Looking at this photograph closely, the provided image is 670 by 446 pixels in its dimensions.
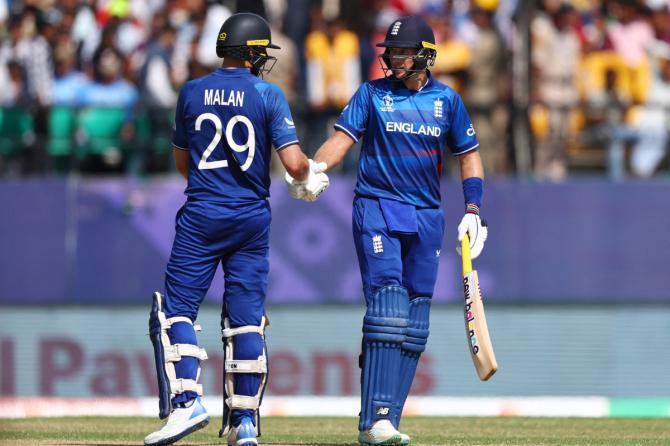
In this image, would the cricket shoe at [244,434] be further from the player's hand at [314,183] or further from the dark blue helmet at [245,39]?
the dark blue helmet at [245,39]

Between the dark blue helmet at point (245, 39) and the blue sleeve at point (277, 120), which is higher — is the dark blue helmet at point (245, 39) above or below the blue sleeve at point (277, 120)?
above

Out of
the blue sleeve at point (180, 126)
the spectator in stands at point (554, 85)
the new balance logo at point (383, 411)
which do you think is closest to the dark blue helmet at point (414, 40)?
the blue sleeve at point (180, 126)

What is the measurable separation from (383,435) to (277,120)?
5.96 ft

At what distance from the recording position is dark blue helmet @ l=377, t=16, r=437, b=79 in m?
8.63

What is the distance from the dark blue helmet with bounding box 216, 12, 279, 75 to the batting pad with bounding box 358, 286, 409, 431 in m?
1.49

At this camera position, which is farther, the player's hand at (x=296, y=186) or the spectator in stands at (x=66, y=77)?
the spectator in stands at (x=66, y=77)

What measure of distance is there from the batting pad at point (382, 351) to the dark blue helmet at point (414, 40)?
1.33 m

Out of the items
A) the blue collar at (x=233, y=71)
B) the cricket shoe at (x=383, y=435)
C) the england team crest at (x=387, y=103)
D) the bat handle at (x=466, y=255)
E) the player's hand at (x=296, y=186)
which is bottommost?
the cricket shoe at (x=383, y=435)

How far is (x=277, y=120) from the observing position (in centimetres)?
803

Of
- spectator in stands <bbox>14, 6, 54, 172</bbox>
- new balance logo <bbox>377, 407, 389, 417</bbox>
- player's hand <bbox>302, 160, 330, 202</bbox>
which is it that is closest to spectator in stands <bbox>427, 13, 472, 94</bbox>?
spectator in stands <bbox>14, 6, 54, 172</bbox>

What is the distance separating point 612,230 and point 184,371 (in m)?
8.17

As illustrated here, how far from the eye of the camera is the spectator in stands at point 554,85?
49.6 feet

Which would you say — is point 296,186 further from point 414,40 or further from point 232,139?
point 414,40

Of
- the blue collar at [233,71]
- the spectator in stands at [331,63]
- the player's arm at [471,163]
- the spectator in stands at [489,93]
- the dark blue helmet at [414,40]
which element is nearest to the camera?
the blue collar at [233,71]
